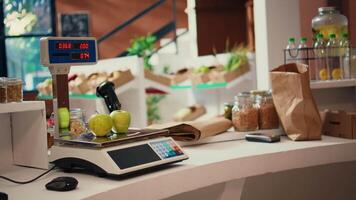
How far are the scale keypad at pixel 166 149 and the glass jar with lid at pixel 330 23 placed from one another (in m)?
1.26

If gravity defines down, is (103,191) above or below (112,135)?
below

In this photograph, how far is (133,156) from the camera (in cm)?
165

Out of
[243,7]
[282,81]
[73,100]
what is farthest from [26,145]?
[243,7]

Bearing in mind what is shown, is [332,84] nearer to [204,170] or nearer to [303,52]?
[303,52]

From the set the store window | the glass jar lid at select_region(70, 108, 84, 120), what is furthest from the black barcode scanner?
the store window

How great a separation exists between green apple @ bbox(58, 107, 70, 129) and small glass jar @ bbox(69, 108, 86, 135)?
4 centimetres

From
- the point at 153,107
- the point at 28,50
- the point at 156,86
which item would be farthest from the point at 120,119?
the point at 28,50

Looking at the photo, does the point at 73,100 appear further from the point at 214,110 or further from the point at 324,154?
the point at 324,154

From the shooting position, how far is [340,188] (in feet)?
9.11

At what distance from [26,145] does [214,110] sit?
3784 millimetres

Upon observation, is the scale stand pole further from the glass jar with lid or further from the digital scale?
the glass jar with lid

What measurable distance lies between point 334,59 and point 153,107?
463cm

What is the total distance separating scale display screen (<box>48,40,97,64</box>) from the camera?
1812 millimetres

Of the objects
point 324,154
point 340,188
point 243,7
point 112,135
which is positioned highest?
point 243,7
